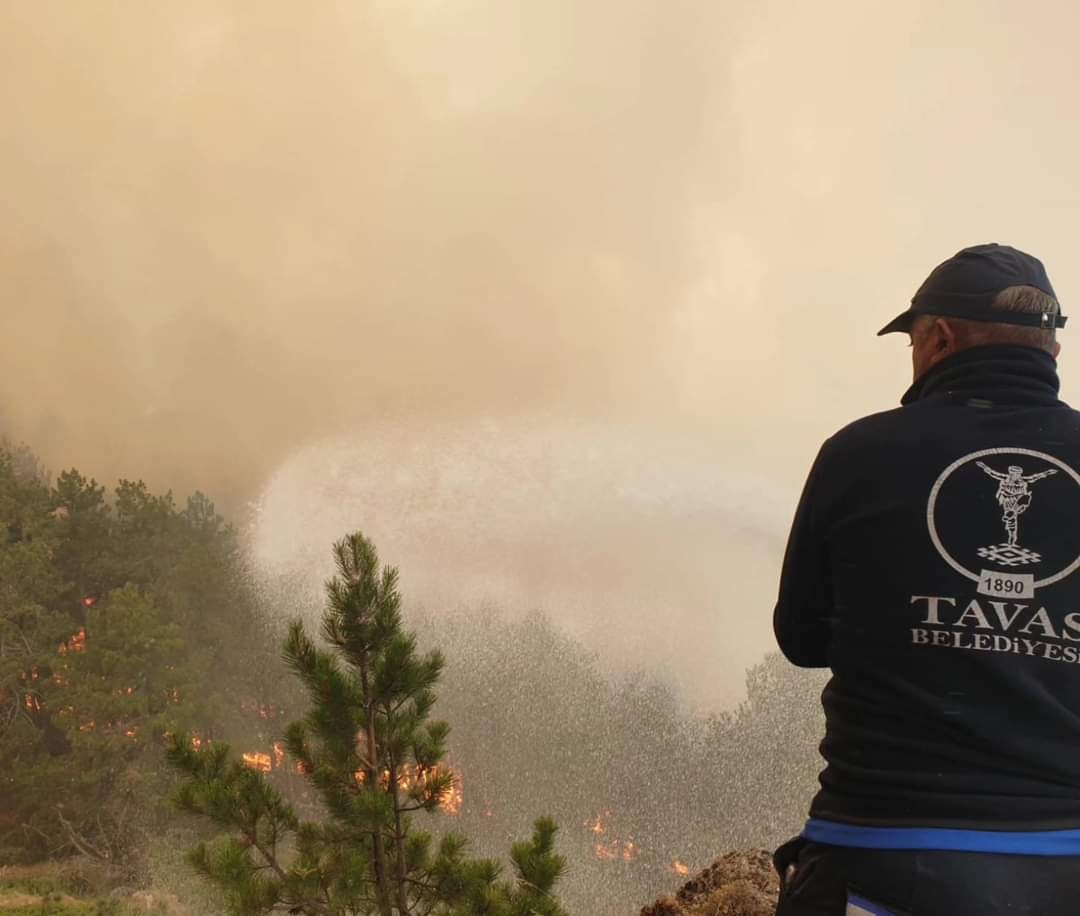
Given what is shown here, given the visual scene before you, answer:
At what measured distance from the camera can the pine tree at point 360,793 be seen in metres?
4.00

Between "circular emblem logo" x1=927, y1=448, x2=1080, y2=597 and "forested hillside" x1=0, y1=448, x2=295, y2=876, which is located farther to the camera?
"forested hillside" x1=0, y1=448, x2=295, y2=876

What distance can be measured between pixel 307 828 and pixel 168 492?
24.6 feet

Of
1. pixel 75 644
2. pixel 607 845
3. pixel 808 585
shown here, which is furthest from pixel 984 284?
pixel 607 845

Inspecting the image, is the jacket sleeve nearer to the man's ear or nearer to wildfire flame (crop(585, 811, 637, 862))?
the man's ear

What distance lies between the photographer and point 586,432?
10.4 m

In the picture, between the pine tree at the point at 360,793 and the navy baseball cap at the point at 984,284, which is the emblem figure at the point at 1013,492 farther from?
the pine tree at the point at 360,793

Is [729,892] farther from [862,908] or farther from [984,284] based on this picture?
[984,284]

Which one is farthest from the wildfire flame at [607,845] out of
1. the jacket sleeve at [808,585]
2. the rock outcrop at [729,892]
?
the jacket sleeve at [808,585]

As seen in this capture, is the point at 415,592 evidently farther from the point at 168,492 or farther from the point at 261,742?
the point at 168,492

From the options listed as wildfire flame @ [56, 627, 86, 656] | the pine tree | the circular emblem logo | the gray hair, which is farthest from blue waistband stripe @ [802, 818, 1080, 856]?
wildfire flame @ [56, 627, 86, 656]

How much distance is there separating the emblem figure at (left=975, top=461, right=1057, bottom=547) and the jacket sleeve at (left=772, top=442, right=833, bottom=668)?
264 millimetres

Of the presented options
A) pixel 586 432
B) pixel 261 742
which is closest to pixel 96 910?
pixel 261 742

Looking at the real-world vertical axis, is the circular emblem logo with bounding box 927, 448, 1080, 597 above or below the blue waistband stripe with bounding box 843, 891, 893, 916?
above

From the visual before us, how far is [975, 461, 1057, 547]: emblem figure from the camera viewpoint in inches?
→ 47.8
